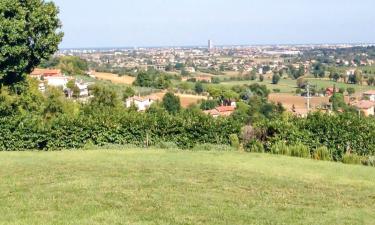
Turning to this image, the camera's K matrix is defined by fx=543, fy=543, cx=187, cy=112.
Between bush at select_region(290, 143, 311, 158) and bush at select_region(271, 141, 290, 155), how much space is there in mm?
187

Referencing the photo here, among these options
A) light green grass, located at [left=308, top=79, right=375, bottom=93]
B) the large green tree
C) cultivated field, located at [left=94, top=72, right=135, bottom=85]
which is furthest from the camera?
light green grass, located at [left=308, top=79, right=375, bottom=93]

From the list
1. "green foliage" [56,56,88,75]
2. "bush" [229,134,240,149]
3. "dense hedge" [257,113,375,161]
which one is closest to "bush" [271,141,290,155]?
"dense hedge" [257,113,375,161]

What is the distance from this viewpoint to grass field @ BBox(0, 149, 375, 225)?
9547 millimetres

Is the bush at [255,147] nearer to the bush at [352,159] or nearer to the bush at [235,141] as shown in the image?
the bush at [235,141]

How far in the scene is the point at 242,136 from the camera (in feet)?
72.1

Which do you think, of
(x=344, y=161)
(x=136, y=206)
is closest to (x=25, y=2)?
(x=344, y=161)

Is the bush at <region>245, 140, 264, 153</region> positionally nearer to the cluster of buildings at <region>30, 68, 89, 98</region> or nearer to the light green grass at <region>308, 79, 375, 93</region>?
the cluster of buildings at <region>30, 68, 89, 98</region>

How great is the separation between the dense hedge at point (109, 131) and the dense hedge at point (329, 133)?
64.7 inches

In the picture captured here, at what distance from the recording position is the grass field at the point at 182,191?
9.55m

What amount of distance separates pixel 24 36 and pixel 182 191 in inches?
580

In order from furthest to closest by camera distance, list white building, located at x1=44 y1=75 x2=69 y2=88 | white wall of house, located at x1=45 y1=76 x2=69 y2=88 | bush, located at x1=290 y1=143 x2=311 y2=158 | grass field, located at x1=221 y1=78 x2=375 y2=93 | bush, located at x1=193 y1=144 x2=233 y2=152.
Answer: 1. grass field, located at x1=221 y1=78 x2=375 y2=93
2. white building, located at x1=44 y1=75 x2=69 y2=88
3. white wall of house, located at x1=45 y1=76 x2=69 y2=88
4. bush, located at x1=193 y1=144 x2=233 y2=152
5. bush, located at x1=290 y1=143 x2=311 y2=158

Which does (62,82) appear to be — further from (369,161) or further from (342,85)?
(369,161)

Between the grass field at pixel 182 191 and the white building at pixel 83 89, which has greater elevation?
the grass field at pixel 182 191

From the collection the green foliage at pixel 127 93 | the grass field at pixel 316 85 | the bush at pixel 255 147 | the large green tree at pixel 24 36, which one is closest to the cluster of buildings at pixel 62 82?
the green foliage at pixel 127 93
